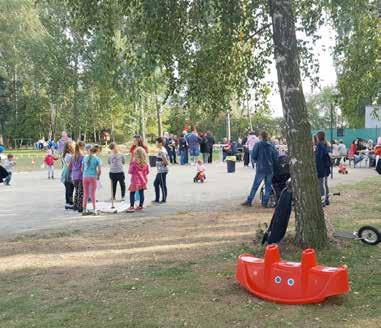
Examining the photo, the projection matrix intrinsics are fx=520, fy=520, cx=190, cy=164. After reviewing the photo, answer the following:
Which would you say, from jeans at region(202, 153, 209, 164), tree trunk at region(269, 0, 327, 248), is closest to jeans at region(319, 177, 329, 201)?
tree trunk at region(269, 0, 327, 248)

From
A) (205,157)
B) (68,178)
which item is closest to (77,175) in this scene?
(68,178)

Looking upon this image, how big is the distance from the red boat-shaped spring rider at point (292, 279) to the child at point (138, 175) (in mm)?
6554

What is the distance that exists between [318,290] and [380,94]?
761cm

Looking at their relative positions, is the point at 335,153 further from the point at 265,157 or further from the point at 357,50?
the point at 357,50

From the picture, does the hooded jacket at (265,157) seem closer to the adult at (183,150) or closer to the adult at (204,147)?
the adult at (183,150)

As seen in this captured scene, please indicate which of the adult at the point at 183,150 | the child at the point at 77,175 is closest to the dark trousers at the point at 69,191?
the child at the point at 77,175

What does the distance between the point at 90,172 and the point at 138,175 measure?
112 centimetres

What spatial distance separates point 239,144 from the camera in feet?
107

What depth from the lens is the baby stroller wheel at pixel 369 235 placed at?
751 centimetres

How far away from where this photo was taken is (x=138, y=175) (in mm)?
12055

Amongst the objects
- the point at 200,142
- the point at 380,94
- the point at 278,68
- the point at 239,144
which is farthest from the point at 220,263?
the point at 239,144

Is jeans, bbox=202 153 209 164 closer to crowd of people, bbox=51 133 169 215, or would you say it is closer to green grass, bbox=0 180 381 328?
crowd of people, bbox=51 133 169 215

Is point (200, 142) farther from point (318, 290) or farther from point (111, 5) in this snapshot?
point (318, 290)

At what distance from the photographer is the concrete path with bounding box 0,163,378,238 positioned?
429 inches
